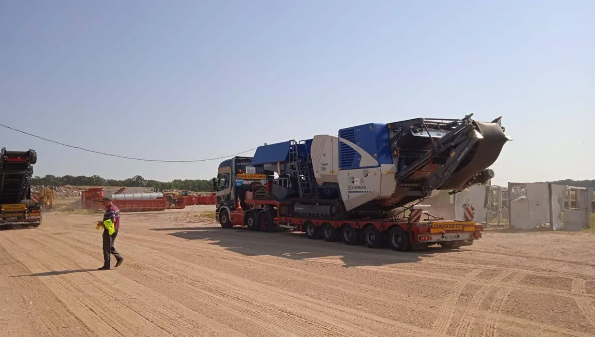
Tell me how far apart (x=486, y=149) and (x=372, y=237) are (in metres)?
4.78

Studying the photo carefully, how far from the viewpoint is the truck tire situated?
17.1m

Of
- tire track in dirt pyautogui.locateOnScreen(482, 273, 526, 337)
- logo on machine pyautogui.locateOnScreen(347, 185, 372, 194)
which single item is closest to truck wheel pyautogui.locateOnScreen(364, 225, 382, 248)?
logo on machine pyautogui.locateOnScreen(347, 185, 372, 194)

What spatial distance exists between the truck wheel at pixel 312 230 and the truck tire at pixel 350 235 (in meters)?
1.68

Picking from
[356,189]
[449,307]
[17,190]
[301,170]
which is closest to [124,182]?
[17,190]

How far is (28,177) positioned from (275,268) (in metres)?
19.1

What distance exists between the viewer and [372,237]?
16328 mm

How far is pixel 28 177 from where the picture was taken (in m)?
25.5

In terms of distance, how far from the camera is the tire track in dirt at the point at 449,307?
6793 mm

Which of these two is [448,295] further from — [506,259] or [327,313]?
[506,259]

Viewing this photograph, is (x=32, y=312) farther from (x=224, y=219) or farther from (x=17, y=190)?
(x=17, y=190)

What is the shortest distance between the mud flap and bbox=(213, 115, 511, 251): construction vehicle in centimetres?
3

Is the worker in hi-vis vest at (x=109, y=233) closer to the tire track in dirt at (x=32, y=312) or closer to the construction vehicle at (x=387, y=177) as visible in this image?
the tire track in dirt at (x=32, y=312)

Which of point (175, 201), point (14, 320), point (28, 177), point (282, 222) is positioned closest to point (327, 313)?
point (14, 320)

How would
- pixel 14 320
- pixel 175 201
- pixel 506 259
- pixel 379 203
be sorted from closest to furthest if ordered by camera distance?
pixel 14 320 < pixel 506 259 < pixel 379 203 < pixel 175 201
